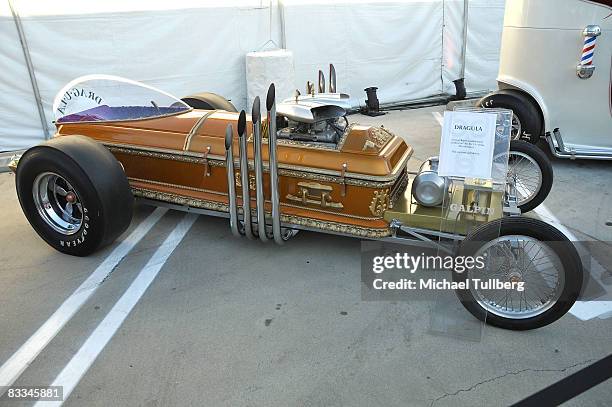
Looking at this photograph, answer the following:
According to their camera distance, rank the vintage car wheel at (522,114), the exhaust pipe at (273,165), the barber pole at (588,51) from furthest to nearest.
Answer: the vintage car wheel at (522,114)
the barber pole at (588,51)
the exhaust pipe at (273,165)

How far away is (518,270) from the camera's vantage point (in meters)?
2.89

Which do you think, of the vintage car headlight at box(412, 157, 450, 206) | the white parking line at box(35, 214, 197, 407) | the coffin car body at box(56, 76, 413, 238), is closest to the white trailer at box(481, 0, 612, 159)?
the coffin car body at box(56, 76, 413, 238)

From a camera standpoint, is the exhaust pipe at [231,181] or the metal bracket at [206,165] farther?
the metal bracket at [206,165]

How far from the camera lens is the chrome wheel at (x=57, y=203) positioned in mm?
3818

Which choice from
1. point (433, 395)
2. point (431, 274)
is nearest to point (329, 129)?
point (431, 274)

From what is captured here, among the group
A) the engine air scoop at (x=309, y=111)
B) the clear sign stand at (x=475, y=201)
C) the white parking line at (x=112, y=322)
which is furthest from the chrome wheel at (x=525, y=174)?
the white parking line at (x=112, y=322)

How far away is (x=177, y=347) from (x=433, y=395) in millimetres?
1441

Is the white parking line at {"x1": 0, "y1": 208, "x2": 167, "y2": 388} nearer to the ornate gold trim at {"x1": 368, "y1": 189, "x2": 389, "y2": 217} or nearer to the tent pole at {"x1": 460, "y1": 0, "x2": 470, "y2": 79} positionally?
the ornate gold trim at {"x1": 368, "y1": 189, "x2": 389, "y2": 217}

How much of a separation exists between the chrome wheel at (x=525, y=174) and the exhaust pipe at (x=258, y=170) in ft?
7.01

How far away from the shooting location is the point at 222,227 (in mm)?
4293

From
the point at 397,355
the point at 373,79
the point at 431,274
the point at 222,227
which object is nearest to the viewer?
the point at 397,355

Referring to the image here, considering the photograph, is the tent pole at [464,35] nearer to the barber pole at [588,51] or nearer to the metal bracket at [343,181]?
the barber pole at [588,51]

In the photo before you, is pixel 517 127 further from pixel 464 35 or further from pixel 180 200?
pixel 464 35

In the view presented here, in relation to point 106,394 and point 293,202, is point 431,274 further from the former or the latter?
point 106,394
